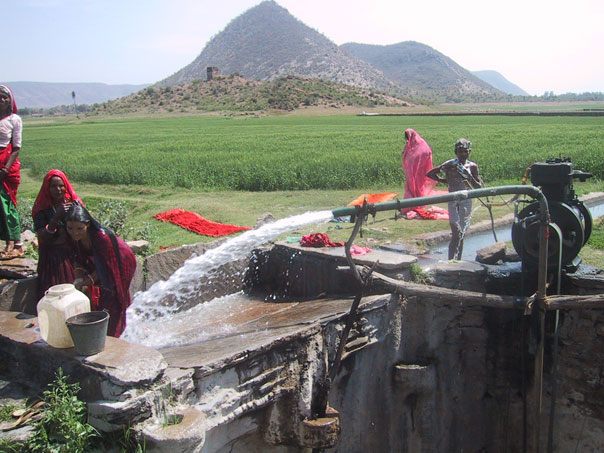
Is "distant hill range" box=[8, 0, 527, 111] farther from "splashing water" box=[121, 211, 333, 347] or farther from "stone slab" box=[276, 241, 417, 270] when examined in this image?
"stone slab" box=[276, 241, 417, 270]

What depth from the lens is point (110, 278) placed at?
A: 4.31 meters

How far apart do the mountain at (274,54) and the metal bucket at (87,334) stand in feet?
382

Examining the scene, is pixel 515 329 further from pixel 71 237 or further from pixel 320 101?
pixel 320 101

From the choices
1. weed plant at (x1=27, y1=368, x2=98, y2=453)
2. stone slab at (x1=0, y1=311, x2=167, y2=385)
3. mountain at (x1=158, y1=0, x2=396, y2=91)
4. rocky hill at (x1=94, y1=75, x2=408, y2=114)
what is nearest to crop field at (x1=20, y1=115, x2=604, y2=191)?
stone slab at (x1=0, y1=311, x2=167, y2=385)

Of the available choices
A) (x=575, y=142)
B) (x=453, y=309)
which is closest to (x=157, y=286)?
(x=453, y=309)

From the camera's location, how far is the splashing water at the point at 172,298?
5375 mm

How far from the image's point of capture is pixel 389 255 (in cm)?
582

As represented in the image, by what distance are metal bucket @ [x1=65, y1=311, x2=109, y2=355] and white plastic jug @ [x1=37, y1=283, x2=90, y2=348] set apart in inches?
3.6

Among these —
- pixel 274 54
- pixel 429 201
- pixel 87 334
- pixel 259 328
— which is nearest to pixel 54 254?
pixel 87 334

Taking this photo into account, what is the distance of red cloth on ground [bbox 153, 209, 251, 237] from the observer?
373 inches

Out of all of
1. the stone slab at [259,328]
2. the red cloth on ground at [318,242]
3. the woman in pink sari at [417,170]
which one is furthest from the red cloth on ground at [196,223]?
the stone slab at [259,328]

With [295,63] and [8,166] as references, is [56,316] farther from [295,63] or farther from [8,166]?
[295,63]

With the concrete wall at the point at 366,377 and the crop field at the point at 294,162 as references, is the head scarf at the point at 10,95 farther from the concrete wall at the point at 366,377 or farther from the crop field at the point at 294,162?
the crop field at the point at 294,162

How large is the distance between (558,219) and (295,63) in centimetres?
13013
